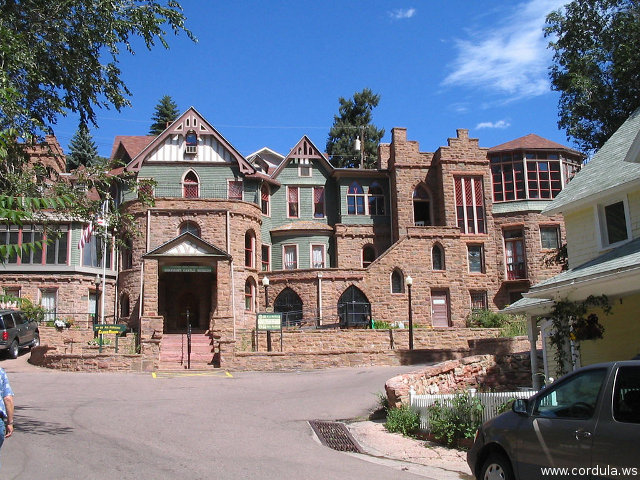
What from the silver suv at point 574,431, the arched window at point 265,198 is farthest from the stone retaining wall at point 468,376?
the arched window at point 265,198

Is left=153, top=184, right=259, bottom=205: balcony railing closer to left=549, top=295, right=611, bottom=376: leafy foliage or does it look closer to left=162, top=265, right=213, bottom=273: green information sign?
left=162, top=265, right=213, bottom=273: green information sign

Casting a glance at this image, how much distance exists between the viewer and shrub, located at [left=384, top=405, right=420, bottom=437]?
12688 millimetres

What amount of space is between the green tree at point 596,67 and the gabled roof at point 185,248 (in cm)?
1785

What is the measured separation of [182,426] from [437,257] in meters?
26.2

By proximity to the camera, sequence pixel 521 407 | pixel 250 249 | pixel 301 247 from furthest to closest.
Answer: pixel 301 247
pixel 250 249
pixel 521 407

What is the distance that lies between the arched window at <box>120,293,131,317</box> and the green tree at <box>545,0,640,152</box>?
2326 cm

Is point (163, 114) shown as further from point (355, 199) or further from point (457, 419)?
point (457, 419)

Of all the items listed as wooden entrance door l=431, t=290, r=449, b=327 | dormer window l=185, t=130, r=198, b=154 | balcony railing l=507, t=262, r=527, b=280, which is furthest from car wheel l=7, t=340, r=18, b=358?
balcony railing l=507, t=262, r=527, b=280

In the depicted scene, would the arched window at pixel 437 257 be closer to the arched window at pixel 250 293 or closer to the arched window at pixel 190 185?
the arched window at pixel 250 293

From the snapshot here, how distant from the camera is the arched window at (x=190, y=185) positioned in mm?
36844

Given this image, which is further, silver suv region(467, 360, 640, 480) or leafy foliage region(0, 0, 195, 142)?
leafy foliage region(0, 0, 195, 142)

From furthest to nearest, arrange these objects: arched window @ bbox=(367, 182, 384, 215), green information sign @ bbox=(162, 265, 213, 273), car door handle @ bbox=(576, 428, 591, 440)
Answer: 1. arched window @ bbox=(367, 182, 384, 215)
2. green information sign @ bbox=(162, 265, 213, 273)
3. car door handle @ bbox=(576, 428, 591, 440)

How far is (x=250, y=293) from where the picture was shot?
35844mm

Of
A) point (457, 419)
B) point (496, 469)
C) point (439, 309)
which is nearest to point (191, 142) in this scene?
point (439, 309)
